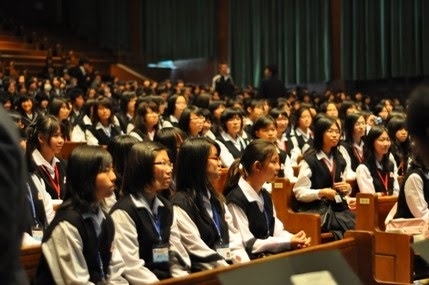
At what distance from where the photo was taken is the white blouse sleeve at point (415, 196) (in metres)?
Result: 4.39

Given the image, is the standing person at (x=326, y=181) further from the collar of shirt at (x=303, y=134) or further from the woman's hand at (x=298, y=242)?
the collar of shirt at (x=303, y=134)

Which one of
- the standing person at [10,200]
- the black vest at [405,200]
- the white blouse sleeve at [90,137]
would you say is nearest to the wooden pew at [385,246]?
the black vest at [405,200]

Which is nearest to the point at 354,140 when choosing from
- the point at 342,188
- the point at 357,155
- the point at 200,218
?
the point at 357,155

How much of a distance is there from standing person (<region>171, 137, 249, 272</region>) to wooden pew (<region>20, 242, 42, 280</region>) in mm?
773

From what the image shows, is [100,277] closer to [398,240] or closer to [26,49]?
[398,240]

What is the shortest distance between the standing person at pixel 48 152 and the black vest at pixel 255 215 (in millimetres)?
1256

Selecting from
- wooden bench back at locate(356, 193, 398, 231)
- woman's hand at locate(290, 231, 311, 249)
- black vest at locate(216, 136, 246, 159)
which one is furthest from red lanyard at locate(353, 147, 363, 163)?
woman's hand at locate(290, 231, 311, 249)

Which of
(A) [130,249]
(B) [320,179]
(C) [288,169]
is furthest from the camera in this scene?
(C) [288,169]

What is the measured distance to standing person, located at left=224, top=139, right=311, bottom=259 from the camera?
379cm

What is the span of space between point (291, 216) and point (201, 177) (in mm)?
1273

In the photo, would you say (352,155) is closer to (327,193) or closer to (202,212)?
(327,193)

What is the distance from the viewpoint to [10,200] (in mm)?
1239

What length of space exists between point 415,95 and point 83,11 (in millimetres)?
20005

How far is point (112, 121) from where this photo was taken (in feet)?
26.0
